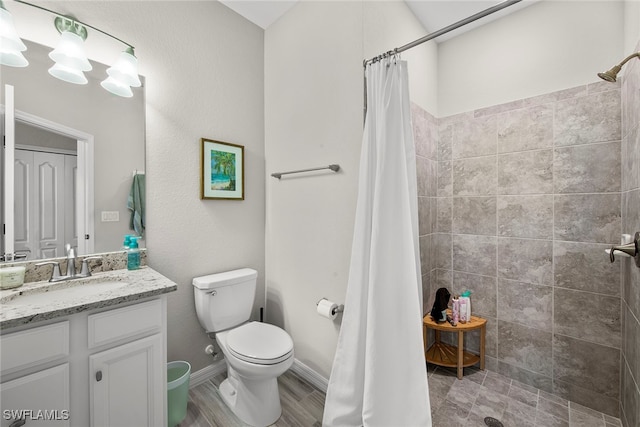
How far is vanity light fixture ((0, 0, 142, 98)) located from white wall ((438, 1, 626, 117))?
89.7 inches

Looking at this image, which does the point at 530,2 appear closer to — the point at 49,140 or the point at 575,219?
the point at 575,219

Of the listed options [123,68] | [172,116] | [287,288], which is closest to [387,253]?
[287,288]

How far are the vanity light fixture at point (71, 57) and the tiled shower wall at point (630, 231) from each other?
2.60 metres

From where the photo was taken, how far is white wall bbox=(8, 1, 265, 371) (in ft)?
5.54

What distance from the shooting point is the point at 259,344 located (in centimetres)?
162

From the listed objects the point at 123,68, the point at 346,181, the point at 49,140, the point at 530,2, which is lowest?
the point at 346,181

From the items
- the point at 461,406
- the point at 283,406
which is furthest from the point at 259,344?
the point at 461,406

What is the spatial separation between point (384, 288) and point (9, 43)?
2.09 metres

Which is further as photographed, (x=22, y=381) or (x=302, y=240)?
(x=302, y=240)

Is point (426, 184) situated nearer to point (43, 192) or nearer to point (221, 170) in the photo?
point (221, 170)

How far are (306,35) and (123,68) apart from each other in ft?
3.88

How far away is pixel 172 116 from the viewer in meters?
1.78

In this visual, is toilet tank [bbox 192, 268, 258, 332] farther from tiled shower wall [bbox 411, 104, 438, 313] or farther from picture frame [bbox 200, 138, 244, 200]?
tiled shower wall [bbox 411, 104, 438, 313]
